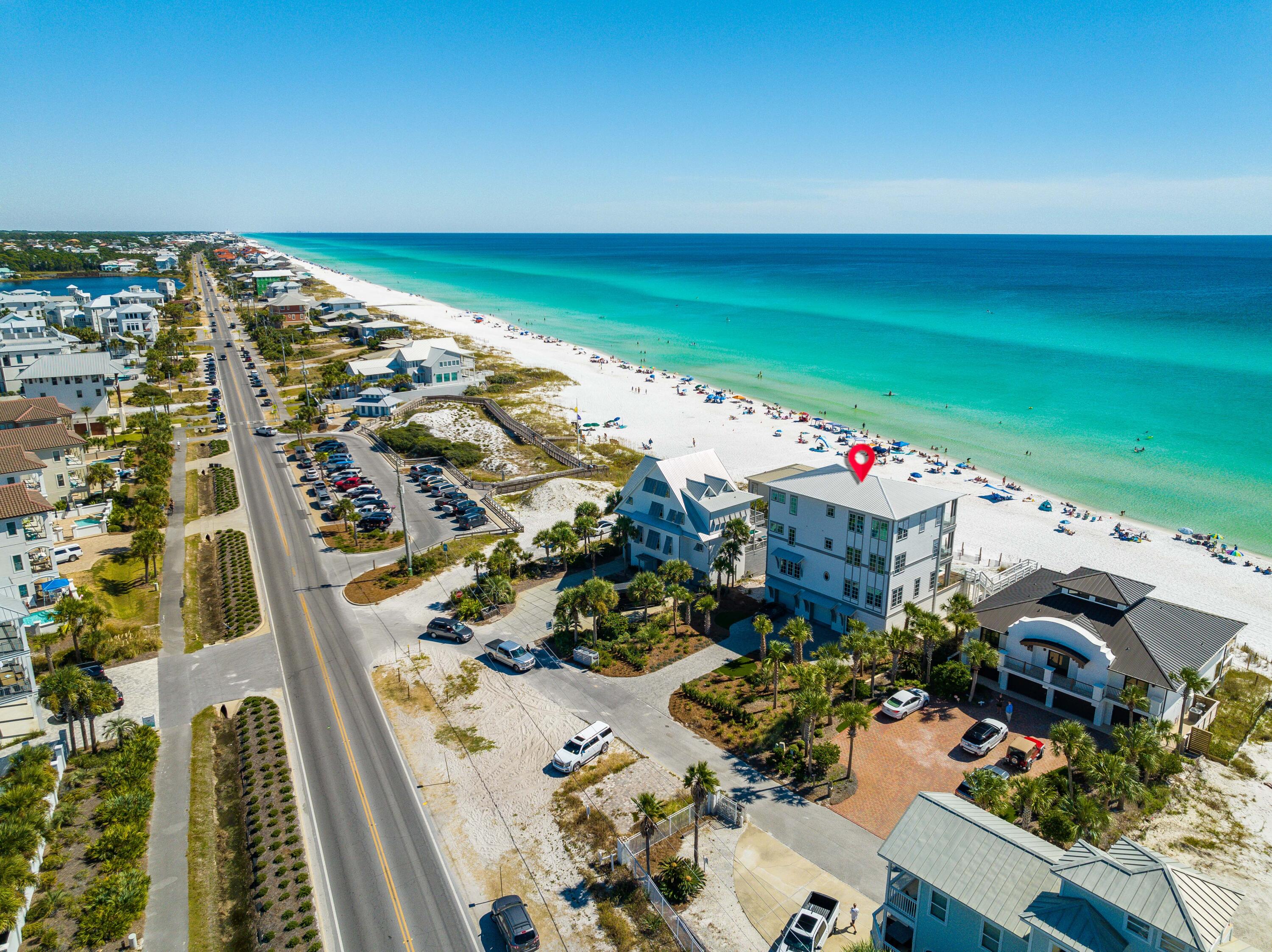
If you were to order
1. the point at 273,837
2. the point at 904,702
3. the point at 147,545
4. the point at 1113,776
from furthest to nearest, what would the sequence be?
the point at 147,545 → the point at 904,702 → the point at 273,837 → the point at 1113,776

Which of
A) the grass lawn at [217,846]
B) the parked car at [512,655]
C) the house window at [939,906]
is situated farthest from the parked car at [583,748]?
the house window at [939,906]

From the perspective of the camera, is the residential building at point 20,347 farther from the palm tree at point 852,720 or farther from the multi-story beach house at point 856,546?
the palm tree at point 852,720

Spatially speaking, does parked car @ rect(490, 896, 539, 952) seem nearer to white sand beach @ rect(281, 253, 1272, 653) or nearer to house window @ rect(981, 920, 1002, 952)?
house window @ rect(981, 920, 1002, 952)

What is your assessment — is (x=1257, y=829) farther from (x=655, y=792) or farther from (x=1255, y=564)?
(x=1255, y=564)

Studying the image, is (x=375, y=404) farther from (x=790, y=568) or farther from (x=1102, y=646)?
(x=1102, y=646)

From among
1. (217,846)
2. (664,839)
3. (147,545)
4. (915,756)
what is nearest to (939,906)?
(664,839)
